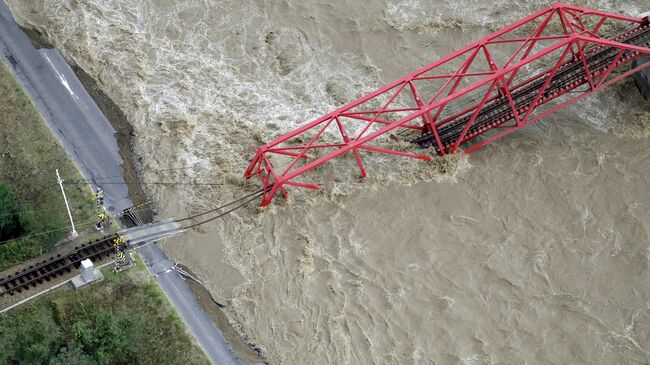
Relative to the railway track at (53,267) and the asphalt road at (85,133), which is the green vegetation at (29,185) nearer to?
the asphalt road at (85,133)

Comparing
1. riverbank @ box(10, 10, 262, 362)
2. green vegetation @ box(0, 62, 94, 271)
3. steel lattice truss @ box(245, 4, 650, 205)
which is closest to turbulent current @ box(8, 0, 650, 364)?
riverbank @ box(10, 10, 262, 362)

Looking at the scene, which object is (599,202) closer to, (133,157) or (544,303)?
(544,303)

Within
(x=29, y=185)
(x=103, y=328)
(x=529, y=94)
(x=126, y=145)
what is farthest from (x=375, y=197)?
(x=29, y=185)

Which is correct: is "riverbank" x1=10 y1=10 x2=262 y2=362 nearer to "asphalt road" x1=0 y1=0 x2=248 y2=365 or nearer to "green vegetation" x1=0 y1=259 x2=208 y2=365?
"asphalt road" x1=0 y1=0 x2=248 y2=365

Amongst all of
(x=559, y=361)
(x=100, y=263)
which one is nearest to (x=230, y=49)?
(x=100, y=263)

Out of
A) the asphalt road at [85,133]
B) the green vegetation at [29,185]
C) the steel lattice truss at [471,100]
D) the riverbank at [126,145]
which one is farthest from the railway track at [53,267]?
the steel lattice truss at [471,100]
